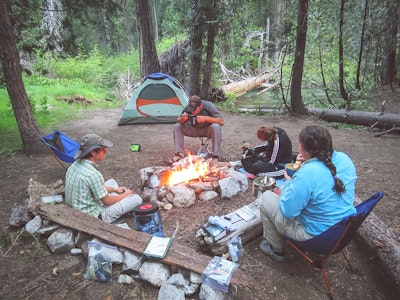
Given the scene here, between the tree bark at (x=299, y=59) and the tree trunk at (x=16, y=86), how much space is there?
685 cm

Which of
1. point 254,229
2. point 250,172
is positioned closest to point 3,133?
point 250,172

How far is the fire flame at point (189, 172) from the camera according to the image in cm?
393

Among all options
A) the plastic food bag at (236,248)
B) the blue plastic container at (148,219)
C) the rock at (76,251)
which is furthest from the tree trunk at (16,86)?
the plastic food bag at (236,248)

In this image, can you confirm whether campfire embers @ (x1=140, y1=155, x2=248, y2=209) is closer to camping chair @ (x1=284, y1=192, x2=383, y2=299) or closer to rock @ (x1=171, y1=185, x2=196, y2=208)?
rock @ (x1=171, y1=185, x2=196, y2=208)

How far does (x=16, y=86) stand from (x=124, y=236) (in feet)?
13.5

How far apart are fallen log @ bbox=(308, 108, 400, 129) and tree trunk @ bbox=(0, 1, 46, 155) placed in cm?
758

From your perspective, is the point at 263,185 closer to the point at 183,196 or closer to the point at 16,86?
the point at 183,196

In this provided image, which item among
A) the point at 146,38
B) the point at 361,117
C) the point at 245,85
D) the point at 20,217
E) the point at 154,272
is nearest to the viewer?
the point at 154,272

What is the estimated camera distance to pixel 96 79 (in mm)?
17062

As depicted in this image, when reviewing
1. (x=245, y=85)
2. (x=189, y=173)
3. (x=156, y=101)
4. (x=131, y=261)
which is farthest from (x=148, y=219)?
(x=245, y=85)

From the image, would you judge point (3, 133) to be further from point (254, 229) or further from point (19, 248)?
point (254, 229)

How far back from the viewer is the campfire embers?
3.62m

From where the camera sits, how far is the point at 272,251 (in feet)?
8.91

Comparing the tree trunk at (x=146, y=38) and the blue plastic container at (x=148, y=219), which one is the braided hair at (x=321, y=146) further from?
the tree trunk at (x=146, y=38)
